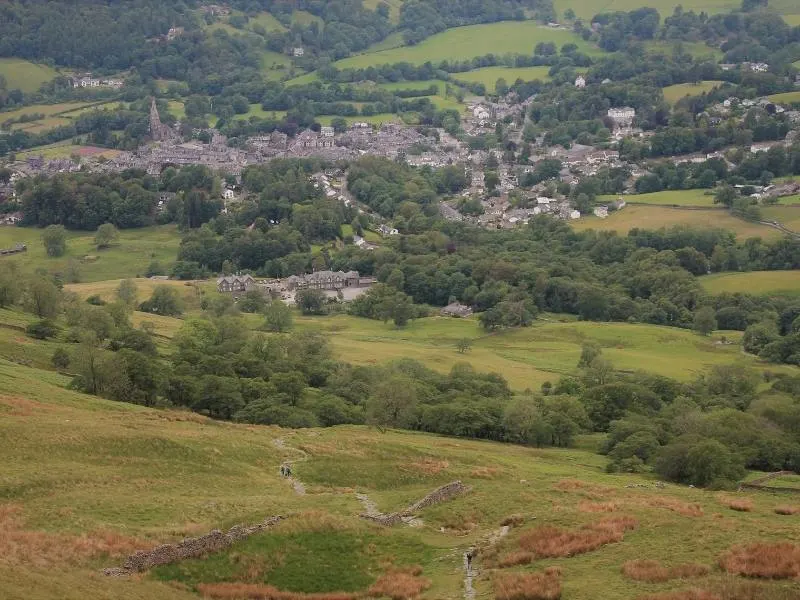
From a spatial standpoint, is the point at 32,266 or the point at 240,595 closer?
the point at 240,595

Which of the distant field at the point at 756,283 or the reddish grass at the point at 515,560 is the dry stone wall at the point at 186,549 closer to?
the reddish grass at the point at 515,560

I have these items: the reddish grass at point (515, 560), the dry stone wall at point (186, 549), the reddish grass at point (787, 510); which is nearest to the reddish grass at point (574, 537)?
the reddish grass at point (515, 560)

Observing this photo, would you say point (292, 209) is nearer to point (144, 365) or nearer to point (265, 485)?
point (144, 365)

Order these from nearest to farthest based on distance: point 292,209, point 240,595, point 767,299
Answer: point 240,595 < point 767,299 < point 292,209

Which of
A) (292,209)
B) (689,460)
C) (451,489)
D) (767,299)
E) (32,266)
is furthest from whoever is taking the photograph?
(292,209)

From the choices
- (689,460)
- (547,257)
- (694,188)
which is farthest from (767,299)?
(689,460)

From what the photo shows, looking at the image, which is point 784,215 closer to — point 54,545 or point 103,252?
point 103,252

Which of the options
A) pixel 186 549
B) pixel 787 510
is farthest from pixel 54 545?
pixel 787 510
